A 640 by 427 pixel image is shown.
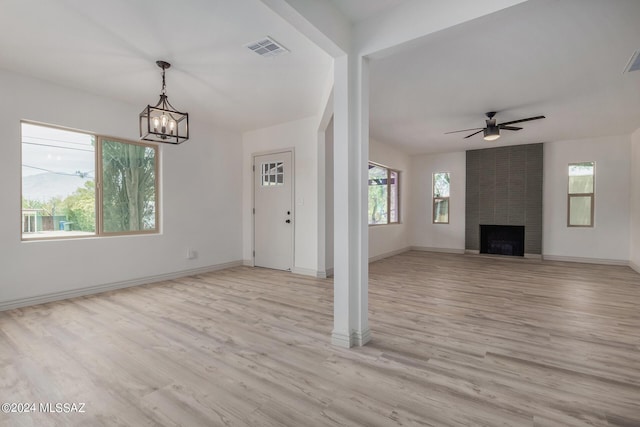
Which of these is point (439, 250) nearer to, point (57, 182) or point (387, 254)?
point (387, 254)

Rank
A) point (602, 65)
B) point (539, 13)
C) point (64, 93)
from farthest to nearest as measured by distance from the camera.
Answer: point (64, 93)
point (602, 65)
point (539, 13)

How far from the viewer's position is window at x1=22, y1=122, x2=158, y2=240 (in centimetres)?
370

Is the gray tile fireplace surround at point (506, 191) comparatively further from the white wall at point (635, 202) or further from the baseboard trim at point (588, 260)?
the white wall at point (635, 202)

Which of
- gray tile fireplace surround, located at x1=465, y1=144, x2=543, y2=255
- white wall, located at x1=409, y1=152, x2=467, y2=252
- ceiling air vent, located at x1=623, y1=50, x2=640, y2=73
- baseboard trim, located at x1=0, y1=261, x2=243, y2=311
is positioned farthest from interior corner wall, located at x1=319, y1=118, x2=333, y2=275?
gray tile fireplace surround, located at x1=465, y1=144, x2=543, y2=255

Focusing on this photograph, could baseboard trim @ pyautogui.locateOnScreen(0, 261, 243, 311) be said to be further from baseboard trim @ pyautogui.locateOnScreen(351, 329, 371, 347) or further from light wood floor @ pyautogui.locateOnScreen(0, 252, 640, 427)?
baseboard trim @ pyautogui.locateOnScreen(351, 329, 371, 347)

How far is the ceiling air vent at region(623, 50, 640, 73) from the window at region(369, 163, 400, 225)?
4153 mm

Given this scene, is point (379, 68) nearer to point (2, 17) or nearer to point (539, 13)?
point (539, 13)

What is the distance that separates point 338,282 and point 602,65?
3.52 metres

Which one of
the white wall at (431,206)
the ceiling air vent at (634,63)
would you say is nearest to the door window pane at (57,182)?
the ceiling air vent at (634,63)

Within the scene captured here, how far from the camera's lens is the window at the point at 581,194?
649cm

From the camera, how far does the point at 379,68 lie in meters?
3.23

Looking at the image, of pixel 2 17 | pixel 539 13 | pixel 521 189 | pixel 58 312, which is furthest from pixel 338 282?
pixel 521 189

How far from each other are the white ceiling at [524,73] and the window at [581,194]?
991mm

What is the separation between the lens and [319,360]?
2.30 metres
